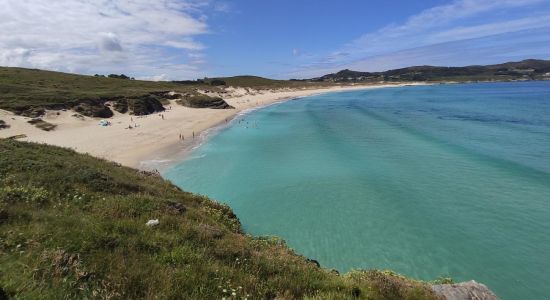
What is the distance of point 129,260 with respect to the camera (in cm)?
629

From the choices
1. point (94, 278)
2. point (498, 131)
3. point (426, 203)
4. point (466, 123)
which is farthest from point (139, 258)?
→ point (466, 123)

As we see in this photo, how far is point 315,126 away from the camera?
5450 cm

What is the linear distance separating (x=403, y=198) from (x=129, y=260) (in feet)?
60.9

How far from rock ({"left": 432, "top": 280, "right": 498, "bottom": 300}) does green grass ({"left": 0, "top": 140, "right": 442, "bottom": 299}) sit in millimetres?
Result: 444

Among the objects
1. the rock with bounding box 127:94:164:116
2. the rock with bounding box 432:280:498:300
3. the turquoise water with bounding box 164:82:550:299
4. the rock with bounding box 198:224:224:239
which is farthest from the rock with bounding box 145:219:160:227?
the rock with bounding box 127:94:164:116

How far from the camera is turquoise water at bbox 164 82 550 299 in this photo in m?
14.7

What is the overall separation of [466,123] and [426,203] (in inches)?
1495

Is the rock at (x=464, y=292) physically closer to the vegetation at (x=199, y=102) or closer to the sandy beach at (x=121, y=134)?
the sandy beach at (x=121, y=134)

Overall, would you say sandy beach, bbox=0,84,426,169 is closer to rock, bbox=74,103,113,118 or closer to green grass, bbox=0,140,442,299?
rock, bbox=74,103,113,118

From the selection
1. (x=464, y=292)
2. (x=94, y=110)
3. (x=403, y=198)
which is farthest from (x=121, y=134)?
(x=464, y=292)

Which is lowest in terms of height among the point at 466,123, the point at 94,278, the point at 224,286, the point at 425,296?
the point at 466,123

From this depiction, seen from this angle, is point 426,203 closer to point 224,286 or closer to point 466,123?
point 224,286

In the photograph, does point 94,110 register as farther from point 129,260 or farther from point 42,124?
point 129,260

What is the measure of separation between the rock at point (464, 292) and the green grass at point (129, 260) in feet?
1.46
